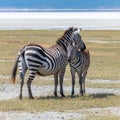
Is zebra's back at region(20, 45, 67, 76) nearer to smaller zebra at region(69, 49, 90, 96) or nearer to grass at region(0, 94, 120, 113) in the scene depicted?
smaller zebra at region(69, 49, 90, 96)

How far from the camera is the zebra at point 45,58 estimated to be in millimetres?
15984

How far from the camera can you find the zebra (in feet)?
52.4

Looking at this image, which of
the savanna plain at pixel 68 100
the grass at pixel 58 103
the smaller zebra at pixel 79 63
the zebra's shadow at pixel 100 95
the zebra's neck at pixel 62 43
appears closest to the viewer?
the savanna plain at pixel 68 100

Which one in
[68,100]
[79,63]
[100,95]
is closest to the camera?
[68,100]

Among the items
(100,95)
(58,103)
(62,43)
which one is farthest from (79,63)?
(58,103)

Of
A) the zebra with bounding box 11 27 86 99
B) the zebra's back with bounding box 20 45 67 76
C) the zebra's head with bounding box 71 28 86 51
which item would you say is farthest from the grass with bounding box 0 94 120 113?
the zebra's head with bounding box 71 28 86 51

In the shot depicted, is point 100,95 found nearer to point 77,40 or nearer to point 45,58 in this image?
point 77,40

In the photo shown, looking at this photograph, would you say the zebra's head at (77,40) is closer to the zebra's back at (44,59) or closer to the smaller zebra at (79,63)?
the smaller zebra at (79,63)

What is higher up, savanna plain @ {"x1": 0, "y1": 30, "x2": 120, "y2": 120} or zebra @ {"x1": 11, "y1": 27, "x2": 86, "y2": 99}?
zebra @ {"x1": 11, "y1": 27, "x2": 86, "y2": 99}

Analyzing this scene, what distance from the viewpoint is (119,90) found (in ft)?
59.5

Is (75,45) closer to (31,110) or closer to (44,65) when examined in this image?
(44,65)

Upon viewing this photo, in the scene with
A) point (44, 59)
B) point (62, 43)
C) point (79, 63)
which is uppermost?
point (62, 43)

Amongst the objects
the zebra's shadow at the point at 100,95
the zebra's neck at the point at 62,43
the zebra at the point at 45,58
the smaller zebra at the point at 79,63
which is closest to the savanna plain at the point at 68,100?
the zebra's shadow at the point at 100,95

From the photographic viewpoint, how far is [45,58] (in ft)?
53.6
